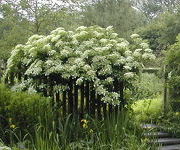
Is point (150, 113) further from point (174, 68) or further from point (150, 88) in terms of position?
point (150, 88)

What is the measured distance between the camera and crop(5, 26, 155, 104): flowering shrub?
6.75 meters

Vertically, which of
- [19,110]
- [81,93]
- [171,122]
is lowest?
[171,122]

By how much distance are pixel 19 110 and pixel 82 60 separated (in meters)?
1.54

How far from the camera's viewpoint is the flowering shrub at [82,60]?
6.75 m

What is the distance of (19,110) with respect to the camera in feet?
19.1

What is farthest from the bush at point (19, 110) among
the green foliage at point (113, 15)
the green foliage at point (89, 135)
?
the green foliage at point (113, 15)

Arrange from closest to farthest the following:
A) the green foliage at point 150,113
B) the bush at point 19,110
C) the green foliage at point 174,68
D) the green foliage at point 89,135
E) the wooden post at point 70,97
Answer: the green foliage at point 89,135, the bush at point 19,110, the wooden post at point 70,97, the green foliage at point 174,68, the green foliage at point 150,113

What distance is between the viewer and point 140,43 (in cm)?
797

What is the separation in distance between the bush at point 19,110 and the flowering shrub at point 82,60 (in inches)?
34.6

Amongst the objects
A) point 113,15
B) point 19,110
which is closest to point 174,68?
point 19,110

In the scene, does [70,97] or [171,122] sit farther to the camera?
A: [171,122]

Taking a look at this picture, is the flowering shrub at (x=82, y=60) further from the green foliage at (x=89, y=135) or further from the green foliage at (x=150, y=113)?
the green foliage at (x=150, y=113)

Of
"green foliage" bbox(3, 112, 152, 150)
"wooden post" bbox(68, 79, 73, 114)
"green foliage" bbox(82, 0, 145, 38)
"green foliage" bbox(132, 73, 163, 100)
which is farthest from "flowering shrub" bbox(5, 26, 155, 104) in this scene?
"green foliage" bbox(82, 0, 145, 38)

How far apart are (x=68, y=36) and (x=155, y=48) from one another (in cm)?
1927
